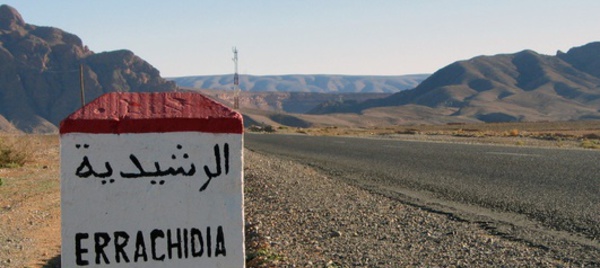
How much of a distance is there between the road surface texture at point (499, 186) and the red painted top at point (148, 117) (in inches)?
195

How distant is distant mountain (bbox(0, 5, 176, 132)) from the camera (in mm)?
122188

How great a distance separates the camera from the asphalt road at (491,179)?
978 cm

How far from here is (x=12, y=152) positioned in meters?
21.1

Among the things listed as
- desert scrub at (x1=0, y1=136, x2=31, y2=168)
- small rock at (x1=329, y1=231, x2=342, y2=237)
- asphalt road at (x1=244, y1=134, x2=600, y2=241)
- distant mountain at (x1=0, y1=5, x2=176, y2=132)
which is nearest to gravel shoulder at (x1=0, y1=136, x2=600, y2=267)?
small rock at (x1=329, y1=231, x2=342, y2=237)

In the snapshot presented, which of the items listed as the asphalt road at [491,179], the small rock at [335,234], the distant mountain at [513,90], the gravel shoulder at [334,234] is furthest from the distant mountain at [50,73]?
the small rock at [335,234]

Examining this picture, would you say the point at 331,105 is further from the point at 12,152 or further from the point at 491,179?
the point at 491,179

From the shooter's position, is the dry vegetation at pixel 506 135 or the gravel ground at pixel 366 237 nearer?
the gravel ground at pixel 366 237

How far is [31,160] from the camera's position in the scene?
22.7 m

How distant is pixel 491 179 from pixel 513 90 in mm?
151792

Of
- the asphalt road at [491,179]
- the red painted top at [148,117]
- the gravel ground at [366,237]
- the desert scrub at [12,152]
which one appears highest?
the red painted top at [148,117]

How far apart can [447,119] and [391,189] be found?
372ft

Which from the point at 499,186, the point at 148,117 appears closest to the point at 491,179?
the point at 499,186

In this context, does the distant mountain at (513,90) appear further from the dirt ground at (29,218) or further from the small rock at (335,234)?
the small rock at (335,234)

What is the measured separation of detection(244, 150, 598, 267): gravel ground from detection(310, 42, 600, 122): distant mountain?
11563 cm
